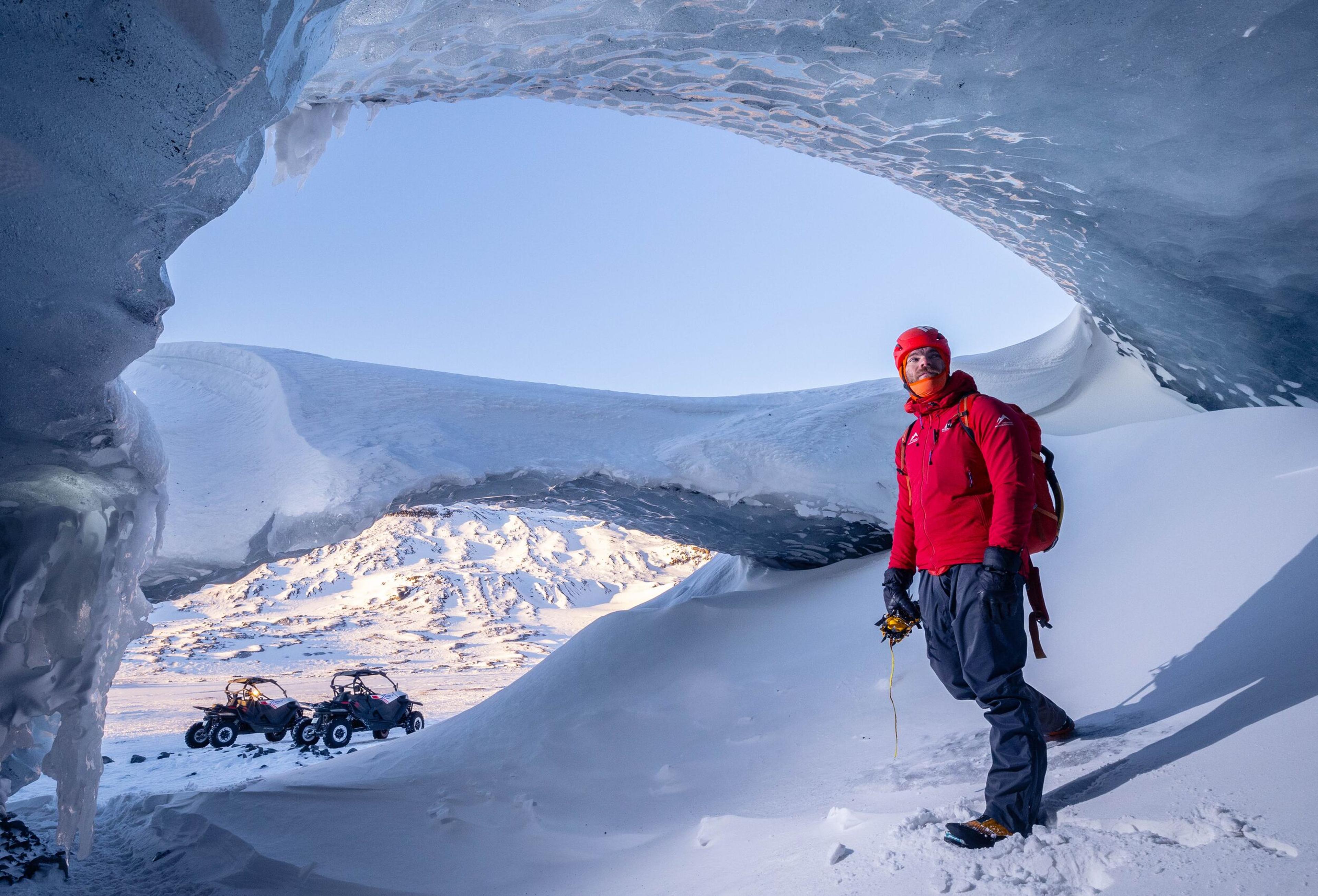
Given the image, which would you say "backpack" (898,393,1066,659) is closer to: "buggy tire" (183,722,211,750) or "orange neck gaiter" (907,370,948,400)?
"orange neck gaiter" (907,370,948,400)

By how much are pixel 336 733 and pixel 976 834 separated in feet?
24.4

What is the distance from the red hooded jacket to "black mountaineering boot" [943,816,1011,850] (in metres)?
0.64

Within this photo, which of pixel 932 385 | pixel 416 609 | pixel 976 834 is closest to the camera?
pixel 976 834

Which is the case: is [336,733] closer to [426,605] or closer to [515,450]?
[515,450]

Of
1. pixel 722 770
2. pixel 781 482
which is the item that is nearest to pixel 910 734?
pixel 722 770

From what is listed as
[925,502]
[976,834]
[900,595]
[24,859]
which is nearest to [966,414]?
[925,502]

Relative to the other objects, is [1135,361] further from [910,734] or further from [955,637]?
[955,637]

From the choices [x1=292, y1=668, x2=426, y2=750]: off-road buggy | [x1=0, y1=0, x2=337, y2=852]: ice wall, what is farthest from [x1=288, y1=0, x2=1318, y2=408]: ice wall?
[x1=292, y1=668, x2=426, y2=750]: off-road buggy

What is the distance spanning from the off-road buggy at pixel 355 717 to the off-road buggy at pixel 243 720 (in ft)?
0.63

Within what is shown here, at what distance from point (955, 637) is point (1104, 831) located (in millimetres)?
537

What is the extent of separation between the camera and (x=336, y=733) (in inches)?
302

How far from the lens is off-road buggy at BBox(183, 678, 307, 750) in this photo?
767cm

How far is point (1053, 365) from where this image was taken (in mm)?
5949

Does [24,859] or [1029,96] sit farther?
[24,859]
